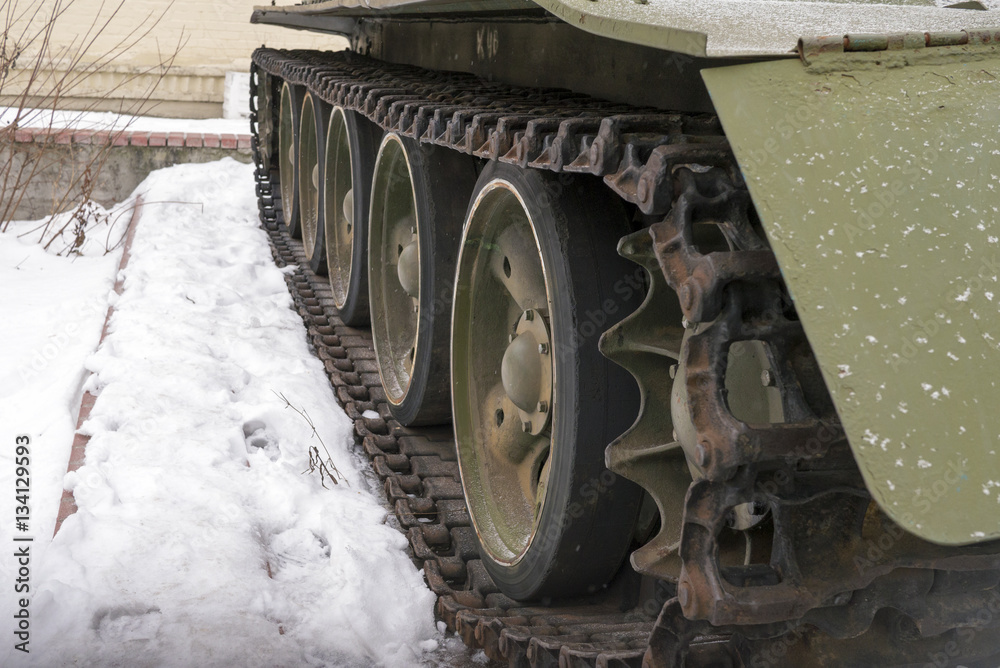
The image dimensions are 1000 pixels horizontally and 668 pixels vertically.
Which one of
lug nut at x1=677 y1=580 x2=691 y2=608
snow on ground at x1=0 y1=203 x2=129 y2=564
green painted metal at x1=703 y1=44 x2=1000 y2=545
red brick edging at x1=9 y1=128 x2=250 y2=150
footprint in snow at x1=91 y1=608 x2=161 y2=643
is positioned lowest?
snow on ground at x1=0 y1=203 x2=129 y2=564

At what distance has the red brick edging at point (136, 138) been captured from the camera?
7.05 meters

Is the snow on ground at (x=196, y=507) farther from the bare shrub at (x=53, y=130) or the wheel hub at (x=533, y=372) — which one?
the bare shrub at (x=53, y=130)

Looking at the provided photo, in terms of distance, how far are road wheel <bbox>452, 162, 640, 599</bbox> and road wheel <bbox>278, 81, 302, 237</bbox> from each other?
131 inches

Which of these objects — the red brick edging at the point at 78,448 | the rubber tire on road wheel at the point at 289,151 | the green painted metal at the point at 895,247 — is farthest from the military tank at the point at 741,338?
the rubber tire on road wheel at the point at 289,151

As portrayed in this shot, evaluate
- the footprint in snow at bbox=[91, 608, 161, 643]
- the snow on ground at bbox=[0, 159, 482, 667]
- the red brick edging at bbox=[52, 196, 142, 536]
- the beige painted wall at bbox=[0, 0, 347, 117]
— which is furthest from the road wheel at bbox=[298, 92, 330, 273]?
the beige painted wall at bbox=[0, 0, 347, 117]

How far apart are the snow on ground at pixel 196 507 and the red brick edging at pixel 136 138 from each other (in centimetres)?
298

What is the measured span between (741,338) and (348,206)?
10.5 feet

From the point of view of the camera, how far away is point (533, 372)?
2191mm

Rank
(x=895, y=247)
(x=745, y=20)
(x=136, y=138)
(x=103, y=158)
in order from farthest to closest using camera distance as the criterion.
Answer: (x=136, y=138)
(x=103, y=158)
(x=745, y=20)
(x=895, y=247)

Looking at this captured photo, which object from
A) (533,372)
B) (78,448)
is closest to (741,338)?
(533,372)

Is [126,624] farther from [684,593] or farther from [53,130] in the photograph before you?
[53,130]

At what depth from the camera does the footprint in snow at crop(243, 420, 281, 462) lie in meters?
3.07

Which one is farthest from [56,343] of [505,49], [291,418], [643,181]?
[643,181]

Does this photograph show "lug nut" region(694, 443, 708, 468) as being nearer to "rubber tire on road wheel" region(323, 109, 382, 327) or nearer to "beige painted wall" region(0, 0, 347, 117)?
"rubber tire on road wheel" region(323, 109, 382, 327)
